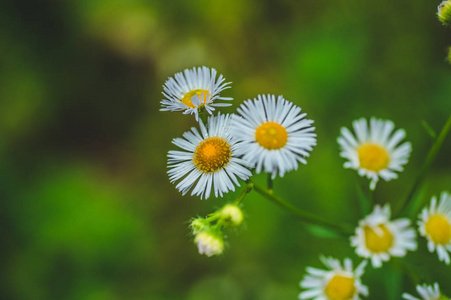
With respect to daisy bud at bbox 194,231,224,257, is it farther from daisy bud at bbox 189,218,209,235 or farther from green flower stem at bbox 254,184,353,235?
green flower stem at bbox 254,184,353,235

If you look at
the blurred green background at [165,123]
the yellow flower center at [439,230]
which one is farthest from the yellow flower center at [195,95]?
the blurred green background at [165,123]

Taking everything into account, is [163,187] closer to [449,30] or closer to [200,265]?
[200,265]

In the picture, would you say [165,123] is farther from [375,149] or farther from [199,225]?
[375,149]

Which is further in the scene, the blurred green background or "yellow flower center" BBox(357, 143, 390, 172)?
the blurred green background

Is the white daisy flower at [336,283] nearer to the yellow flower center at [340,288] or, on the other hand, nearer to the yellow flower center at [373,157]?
the yellow flower center at [340,288]

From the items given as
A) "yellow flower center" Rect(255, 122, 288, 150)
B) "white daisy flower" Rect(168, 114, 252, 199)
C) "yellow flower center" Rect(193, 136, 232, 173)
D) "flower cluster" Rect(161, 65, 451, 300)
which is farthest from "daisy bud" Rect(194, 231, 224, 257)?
"yellow flower center" Rect(255, 122, 288, 150)

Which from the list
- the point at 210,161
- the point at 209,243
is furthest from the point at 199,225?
the point at 210,161

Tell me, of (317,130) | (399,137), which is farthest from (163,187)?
(399,137)
